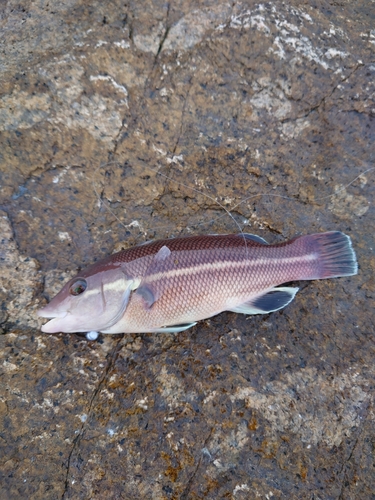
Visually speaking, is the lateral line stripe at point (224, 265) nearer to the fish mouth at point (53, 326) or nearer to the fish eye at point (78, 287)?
the fish eye at point (78, 287)

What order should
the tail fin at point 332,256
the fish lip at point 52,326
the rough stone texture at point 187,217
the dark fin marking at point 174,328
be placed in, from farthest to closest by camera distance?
the tail fin at point 332,256
the dark fin marking at point 174,328
the fish lip at point 52,326
the rough stone texture at point 187,217

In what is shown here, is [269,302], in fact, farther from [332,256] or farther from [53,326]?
[53,326]

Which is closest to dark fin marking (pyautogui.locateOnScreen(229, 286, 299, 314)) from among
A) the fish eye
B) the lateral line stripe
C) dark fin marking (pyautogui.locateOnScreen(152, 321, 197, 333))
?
the lateral line stripe

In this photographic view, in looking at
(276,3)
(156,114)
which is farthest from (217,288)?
(276,3)

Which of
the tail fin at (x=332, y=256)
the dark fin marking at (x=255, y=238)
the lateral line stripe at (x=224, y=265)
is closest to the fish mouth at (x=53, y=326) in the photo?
the lateral line stripe at (x=224, y=265)

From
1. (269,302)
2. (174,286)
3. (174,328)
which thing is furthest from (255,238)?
(174,328)

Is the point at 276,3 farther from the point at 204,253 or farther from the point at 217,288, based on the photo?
the point at 217,288

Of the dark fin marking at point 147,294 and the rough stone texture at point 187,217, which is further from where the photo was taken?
the dark fin marking at point 147,294

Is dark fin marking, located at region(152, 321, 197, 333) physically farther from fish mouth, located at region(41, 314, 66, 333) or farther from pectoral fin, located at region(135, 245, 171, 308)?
fish mouth, located at region(41, 314, 66, 333)
